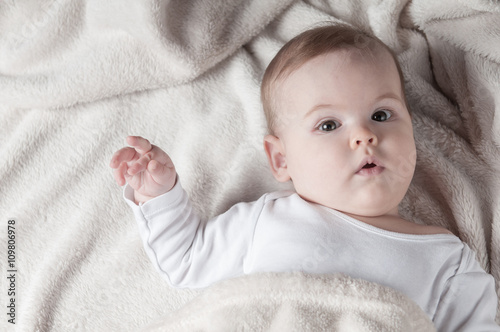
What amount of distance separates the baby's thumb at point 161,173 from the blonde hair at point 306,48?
223mm

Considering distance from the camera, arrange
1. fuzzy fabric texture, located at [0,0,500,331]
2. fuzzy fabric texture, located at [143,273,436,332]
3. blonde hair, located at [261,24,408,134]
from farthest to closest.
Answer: fuzzy fabric texture, located at [0,0,500,331] < blonde hair, located at [261,24,408,134] < fuzzy fabric texture, located at [143,273,436,332]

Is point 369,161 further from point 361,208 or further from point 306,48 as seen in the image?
point 306,48

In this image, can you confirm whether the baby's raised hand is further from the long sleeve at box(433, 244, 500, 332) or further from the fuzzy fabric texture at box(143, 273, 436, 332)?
the long sleeve at box(433, 244, 500, 332)

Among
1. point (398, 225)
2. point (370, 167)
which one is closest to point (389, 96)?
point (370, 167)

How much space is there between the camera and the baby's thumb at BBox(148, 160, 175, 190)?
0.97 m

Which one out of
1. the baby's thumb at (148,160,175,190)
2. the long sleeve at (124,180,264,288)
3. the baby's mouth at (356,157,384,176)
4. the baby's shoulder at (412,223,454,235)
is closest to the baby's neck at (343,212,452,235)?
the baby's shoulder at (412,223,454,235)

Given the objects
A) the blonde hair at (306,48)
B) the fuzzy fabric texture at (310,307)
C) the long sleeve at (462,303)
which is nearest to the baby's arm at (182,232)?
the fuzzy fabric texture at (310,307)

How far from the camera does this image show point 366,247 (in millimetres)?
969

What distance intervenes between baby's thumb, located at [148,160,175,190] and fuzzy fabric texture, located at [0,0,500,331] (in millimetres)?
125

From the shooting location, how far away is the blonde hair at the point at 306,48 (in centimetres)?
100

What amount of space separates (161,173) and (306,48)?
1.16 ft

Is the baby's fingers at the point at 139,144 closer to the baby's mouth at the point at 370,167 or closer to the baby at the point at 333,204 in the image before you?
the baby at the point at 333,204

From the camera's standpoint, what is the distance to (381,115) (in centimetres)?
99

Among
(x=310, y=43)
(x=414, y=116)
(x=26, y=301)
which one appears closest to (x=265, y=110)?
(x=310, y=43)
